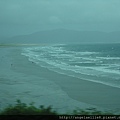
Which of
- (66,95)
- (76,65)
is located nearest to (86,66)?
(76,65)

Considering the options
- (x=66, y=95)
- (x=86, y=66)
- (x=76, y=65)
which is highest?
(x=76, y=65)

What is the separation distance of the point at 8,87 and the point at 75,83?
514cm

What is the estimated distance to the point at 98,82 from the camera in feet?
67.8

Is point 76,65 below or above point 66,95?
above

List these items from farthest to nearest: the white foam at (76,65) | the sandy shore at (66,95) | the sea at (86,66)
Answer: the white foam at (76,65), the sea at (86,66), the sandy shore at (66,95)

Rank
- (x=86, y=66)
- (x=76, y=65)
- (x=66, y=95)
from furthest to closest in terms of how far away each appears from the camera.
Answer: (x=76, y=65)
(x=86, y=66)
(x=66, y=95)

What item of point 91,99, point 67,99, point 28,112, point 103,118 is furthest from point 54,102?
point 103,118

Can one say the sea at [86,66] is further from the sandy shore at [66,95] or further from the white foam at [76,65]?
the sandy shore at [66,95]

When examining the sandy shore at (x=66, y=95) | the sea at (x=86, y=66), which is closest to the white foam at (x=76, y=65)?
the sea at (x=86, y=66)

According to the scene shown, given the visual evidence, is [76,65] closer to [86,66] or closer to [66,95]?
[86,66]

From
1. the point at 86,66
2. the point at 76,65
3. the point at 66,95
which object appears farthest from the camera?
the point at 76,65

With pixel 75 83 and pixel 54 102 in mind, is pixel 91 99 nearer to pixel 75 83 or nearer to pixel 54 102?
pixel 54 102

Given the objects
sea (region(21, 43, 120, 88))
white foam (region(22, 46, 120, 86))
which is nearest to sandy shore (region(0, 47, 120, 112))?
sea (region(21, 43, 120, 88))

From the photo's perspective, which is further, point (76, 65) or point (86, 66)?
point (76, 65)
